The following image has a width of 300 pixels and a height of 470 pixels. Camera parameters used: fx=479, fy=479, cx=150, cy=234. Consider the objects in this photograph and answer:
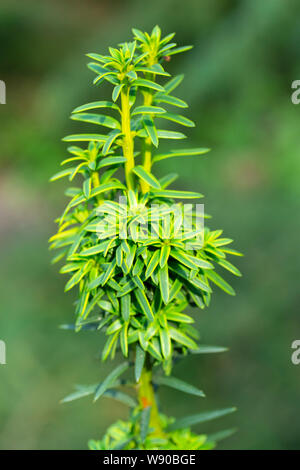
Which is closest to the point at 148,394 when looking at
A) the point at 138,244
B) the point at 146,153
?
the point at 138,244

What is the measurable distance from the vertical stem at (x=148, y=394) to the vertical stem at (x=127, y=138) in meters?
0.27

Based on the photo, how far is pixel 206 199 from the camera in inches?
157

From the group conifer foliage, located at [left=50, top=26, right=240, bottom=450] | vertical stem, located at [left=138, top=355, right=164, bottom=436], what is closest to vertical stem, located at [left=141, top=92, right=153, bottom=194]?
conifer foliage, located at [left=50, top=26, right=240, bottom=450]

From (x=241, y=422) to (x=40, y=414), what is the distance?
1.09 m

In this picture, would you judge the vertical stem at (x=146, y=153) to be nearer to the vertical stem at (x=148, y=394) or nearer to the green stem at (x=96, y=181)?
the green stem at (x=96, y=181)

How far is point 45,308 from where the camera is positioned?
3422 mm

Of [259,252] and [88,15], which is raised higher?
[88,15]

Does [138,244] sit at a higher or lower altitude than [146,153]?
lower

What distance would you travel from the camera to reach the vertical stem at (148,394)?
72 centimetres

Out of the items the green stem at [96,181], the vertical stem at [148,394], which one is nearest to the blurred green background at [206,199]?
the vertical stem at [148,394]

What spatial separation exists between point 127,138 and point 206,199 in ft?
11.1

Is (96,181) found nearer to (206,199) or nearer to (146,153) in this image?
(146,153)

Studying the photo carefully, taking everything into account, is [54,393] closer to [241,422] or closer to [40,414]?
[40,414]

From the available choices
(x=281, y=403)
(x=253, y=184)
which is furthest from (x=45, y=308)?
(x=253, y=184)
